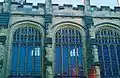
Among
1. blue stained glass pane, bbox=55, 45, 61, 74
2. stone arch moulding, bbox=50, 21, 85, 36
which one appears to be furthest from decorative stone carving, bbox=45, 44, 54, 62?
stone arch moulding, bbox=50, 21, 85, 36

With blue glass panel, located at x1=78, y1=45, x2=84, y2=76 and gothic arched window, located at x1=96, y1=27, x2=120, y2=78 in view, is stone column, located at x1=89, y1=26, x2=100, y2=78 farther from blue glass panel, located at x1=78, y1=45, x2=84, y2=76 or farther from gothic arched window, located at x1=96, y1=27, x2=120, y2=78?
blue glass panel, located at x1=78, y1=45, x2=84, y2=76

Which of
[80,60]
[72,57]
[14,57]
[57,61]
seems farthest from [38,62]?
[80,60]

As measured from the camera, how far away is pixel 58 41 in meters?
20.4

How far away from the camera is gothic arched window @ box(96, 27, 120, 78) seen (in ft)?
65.1

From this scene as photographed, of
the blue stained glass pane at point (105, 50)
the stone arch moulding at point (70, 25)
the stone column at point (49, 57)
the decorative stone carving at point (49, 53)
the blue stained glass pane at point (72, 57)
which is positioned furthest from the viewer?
the stone arch moulding at point (70, 25)

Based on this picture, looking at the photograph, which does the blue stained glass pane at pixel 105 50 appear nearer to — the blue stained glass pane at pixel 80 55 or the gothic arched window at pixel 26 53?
the blue stained glass pane at pixel 80 55

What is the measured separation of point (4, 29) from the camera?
1988cm

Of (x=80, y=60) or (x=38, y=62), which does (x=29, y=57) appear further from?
(x=80, y=60)

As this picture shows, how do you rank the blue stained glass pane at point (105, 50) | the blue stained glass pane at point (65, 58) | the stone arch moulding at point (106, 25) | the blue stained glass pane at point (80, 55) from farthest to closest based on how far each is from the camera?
the stone arch moulding at point (106, 25) < the blue stained glass pane at point (105, 50) < the blue stained glass pane at point (80, 55) < the blue stained glass pane at point (65, 58)

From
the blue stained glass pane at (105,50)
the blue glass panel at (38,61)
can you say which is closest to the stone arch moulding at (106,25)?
the blue stained glass pane at (105,50)

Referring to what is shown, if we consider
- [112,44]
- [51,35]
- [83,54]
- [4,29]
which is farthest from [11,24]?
[112,44]

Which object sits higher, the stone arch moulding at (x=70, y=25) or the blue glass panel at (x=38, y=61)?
the stone arch moulding at (x=70, y=25)

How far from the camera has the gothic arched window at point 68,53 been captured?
19.4m

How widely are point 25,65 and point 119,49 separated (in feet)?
22.8
